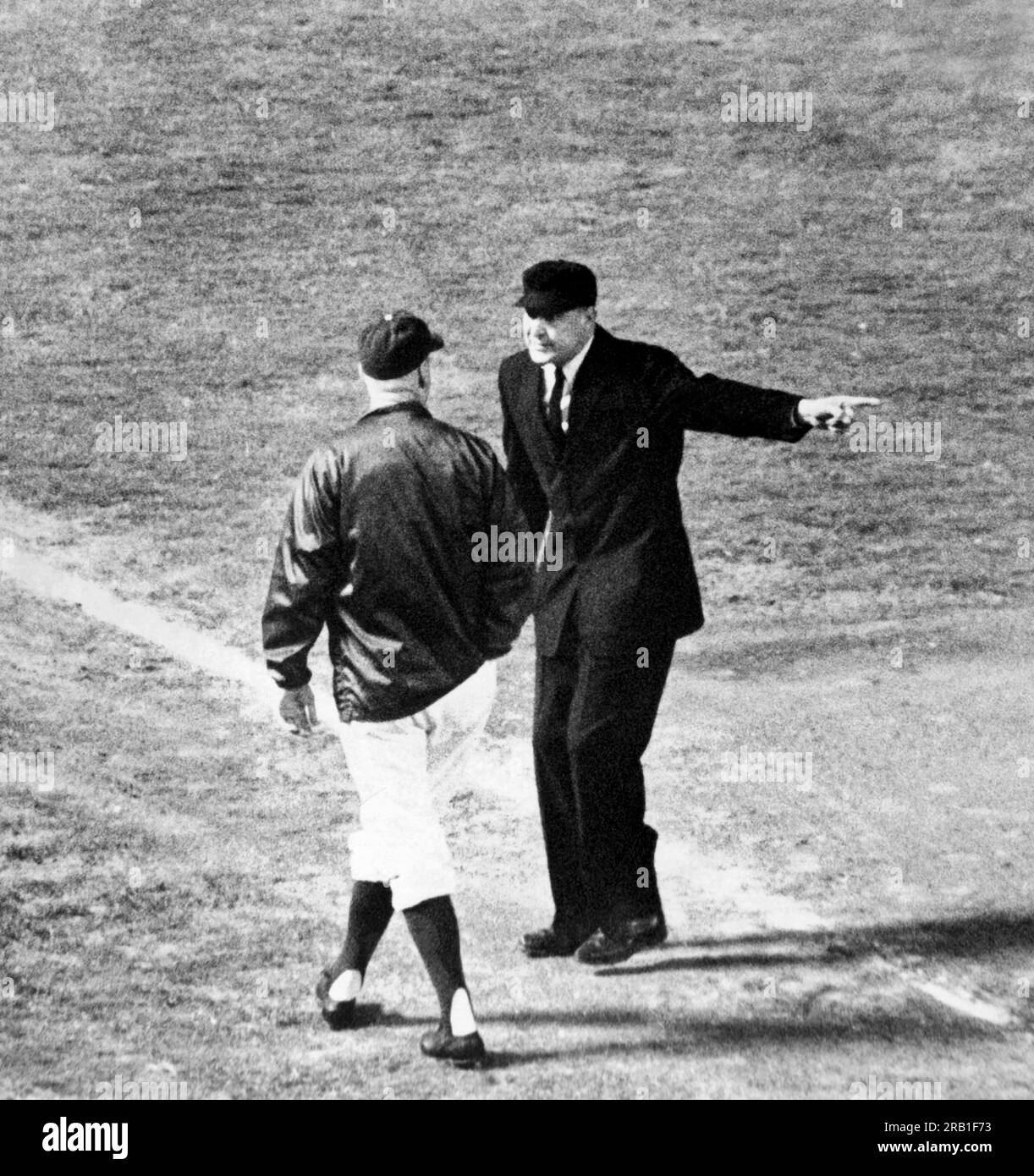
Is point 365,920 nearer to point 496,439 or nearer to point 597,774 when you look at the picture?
point 597,774

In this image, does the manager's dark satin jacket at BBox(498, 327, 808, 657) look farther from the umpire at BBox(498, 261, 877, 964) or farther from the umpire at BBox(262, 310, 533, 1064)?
the umpire at BBox(262, 310, 533, 1064)

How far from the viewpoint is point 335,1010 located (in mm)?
6379

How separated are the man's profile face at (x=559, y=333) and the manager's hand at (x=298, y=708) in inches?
54.3

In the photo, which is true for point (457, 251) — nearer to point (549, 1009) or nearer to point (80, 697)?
point (80, 697)

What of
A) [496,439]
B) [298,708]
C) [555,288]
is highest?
[555,288]

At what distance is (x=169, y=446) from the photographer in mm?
12570

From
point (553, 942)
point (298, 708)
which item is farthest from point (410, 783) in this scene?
point (553, 942)

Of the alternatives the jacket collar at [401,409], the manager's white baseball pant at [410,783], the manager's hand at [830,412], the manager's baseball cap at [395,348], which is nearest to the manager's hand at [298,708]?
the manager's white baseball pant at [410,783]

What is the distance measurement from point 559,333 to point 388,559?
109 centimetres

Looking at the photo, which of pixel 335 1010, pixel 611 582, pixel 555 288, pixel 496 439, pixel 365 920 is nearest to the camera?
pixel 365 920

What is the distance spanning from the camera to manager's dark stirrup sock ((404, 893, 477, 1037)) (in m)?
5.96

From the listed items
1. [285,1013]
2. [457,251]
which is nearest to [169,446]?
[457,251]

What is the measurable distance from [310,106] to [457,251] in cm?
245

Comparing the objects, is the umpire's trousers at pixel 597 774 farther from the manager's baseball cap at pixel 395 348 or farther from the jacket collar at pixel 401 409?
the manager's baseball cap at pixel 395 348
